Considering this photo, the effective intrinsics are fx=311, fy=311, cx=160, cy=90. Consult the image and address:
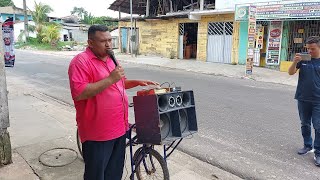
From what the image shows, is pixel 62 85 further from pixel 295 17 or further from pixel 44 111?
pixel 295 17

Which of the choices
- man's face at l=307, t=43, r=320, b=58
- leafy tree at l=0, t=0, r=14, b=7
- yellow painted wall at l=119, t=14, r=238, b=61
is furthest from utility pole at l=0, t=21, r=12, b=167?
leafy tree at l=0, t=0, r=14, b=7

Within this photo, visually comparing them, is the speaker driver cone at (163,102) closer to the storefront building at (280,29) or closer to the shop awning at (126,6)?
the storefront building at (280,29)

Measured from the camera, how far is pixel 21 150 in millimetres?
4512

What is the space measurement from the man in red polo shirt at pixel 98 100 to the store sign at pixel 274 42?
13798 millimetres

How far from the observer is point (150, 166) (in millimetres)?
3432

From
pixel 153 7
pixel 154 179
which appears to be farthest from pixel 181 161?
pixel 153 7

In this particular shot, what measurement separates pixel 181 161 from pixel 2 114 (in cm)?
243

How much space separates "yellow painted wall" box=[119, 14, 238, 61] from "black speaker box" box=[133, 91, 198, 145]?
14547 millimetres

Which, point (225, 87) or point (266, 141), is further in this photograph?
point (225, 87)

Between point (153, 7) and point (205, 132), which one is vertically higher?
point (153, 7)

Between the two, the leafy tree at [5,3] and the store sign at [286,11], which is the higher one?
the leafy tree at [5,3]

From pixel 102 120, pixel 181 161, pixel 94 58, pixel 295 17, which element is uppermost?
pixel 295 17

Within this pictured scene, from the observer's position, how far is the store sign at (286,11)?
12591 millimetres

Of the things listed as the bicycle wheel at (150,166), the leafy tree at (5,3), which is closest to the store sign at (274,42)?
the bicycle wheel at (150,166)
